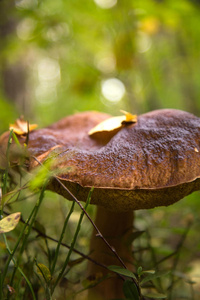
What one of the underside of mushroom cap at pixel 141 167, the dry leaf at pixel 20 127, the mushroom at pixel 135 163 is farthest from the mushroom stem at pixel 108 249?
the dry leaf at pixel 20 127

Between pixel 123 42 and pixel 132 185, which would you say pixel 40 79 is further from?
pixel 132 185

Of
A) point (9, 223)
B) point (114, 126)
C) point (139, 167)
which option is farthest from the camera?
point (114, 126)

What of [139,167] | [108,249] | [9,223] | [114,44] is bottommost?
[108,249]

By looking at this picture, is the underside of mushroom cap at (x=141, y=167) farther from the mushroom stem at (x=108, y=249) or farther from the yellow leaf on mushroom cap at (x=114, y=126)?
the mushroom stem at (x=108, y=249)

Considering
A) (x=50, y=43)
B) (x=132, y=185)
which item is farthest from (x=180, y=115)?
(x=50, y=43)

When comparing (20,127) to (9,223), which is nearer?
(9,223)

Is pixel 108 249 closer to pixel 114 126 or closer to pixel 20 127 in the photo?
pixel 114 126

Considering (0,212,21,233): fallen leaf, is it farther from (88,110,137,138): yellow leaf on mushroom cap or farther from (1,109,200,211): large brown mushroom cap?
(88,110,137,138): yellow leaf on mushroom cap

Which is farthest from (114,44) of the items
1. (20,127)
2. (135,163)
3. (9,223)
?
(9,223)
